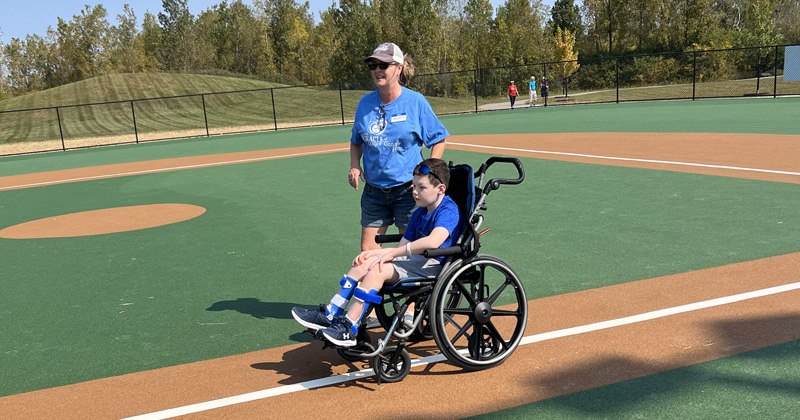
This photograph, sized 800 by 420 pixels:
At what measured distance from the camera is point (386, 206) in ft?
16.4

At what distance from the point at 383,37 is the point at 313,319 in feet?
207

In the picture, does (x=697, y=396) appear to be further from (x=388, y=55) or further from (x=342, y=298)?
(x=388, y=55)

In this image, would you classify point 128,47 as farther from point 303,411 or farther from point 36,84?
point 303,411

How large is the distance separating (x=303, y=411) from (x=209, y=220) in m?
6.57

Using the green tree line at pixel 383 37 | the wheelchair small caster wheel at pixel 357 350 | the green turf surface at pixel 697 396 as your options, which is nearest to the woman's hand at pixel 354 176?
the wheelchair small caster wheel at pixel 357 350

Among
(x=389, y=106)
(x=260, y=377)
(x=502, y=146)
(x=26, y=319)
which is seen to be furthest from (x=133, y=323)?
(x=502, y=146)

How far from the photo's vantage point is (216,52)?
9994 cm

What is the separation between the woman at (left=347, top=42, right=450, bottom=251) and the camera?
4.86 m

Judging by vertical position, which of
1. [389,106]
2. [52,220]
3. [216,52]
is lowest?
[52,220]

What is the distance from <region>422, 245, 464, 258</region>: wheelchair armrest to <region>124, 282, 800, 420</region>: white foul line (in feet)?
2.85

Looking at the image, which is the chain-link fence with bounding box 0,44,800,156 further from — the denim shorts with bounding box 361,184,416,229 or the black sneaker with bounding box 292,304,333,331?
the black sneaker with bounding box 292,304,333,331

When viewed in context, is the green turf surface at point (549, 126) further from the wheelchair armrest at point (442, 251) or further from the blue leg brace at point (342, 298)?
the blue leg brace at point (342, 298)

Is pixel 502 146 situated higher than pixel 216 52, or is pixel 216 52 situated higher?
pixel 216 52

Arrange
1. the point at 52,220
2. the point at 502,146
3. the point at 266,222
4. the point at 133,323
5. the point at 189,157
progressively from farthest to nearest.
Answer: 1. the point at 189,157
2. the point at 502,146
3. the point at 52,220
4. the point at 266,222
5. the point at 133,323
